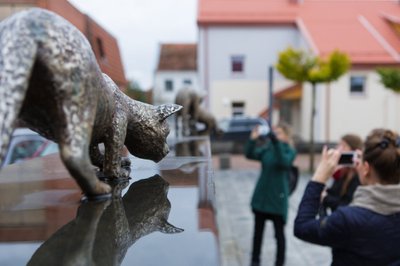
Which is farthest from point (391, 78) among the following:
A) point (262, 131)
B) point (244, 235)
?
point (244, 235)

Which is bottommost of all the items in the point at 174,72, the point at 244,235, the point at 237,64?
the point at 244,235

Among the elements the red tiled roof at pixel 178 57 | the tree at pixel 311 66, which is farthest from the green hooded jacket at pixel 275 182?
the red tiled roof at pixel 178 57

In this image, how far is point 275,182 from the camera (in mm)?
4430

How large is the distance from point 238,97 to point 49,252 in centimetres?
2066

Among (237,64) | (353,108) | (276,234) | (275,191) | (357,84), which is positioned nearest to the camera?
(275,191)

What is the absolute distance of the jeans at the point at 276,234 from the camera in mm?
4465

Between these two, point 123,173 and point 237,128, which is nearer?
point 123,173

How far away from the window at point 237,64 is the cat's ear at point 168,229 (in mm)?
20408

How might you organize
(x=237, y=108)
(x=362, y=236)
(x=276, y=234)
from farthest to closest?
1. (x=237, y=108)
2. (x=276, y=234)
3. (x=362, y=236)

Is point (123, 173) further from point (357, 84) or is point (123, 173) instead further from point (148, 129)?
point (357, 84)

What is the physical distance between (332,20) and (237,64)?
213 inches

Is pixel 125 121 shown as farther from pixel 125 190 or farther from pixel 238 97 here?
pixel 238 97

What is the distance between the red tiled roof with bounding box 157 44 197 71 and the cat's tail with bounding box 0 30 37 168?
134 ft

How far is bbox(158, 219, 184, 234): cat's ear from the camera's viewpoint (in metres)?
1.40
